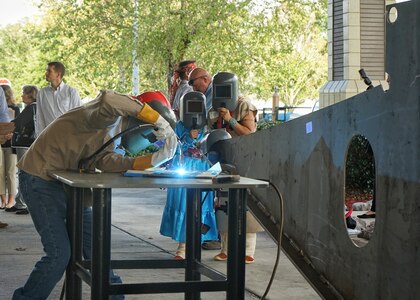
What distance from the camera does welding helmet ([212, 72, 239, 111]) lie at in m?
7.66

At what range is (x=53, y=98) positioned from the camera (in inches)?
473

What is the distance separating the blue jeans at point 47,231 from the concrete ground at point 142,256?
1.40 meters

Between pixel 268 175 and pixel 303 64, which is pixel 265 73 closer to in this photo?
pixel 268 175

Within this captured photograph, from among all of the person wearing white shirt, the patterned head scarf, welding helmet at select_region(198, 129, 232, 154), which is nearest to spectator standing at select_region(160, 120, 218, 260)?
welding helmet at select_region(198, 129, 232, 154)

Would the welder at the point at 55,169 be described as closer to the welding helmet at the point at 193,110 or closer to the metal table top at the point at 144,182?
the metal table top at the point at 144,182

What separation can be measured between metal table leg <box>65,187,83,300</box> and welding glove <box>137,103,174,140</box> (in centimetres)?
72

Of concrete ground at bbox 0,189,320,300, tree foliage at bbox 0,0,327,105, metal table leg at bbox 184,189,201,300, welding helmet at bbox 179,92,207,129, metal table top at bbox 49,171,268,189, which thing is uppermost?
tree foliage at bbox 0,0,327,105

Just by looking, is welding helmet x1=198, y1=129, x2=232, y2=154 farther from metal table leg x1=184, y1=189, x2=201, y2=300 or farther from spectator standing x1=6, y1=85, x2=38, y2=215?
spectator standing x1=6, y1=85, x2=38, y2=215

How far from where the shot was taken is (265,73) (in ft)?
91.0

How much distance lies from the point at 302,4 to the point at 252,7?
4.94ft

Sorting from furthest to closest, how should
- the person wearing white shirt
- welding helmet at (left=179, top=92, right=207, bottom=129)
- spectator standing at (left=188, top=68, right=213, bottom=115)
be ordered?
the person wearing white shirt → spectator standing at (left=188, top=68, right=213, bottom=115) → welding helmet at (left=179, top=92, right=207, bottom=129)

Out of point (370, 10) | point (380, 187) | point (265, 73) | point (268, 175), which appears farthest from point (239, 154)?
point (265, 73)

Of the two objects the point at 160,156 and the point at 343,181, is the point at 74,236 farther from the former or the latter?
the point at 343,181

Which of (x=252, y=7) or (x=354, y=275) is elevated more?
(x=252, y=7)
